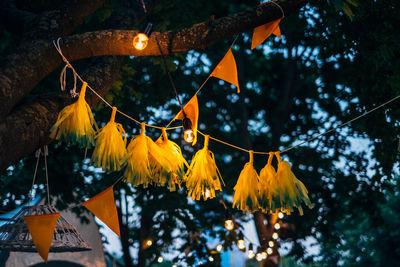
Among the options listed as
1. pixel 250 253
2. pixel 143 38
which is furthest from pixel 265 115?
pixel 143 38

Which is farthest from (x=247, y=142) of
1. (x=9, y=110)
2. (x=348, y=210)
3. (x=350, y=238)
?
(x=350, y=238)

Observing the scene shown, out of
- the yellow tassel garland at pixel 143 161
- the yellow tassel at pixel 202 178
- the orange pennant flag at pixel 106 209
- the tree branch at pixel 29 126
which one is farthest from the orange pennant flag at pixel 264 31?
the orange pennant flag at pixel 106 209

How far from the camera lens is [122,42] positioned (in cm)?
277

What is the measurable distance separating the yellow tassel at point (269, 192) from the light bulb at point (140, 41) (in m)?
1.26

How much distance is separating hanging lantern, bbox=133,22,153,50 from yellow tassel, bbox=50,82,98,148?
1.80ft

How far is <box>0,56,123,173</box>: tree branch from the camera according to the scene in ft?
7.56

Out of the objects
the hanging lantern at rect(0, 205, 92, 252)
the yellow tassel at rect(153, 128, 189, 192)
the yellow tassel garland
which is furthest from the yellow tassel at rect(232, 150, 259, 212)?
the hanging lantern at rect(0, 205, 92, 252)

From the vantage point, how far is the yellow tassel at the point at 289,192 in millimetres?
2727

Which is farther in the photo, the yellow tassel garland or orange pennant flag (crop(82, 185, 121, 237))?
orange pennant flag (crop(82, 185, 121, 237))

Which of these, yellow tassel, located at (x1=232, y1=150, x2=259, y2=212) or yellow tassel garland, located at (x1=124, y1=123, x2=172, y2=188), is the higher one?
yellow tassel garland, located at (x1=124, y1=123, x2=172, y2=188)

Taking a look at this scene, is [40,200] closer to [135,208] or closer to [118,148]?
[135,208]

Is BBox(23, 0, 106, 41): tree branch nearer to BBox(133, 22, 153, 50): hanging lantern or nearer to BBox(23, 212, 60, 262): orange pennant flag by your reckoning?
BBox(133, 22, 153, 50): hanging lantern

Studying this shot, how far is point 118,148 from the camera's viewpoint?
8.76 ft

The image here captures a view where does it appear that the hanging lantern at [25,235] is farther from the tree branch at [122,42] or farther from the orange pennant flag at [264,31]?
the orange pennant flag at [264,31]
